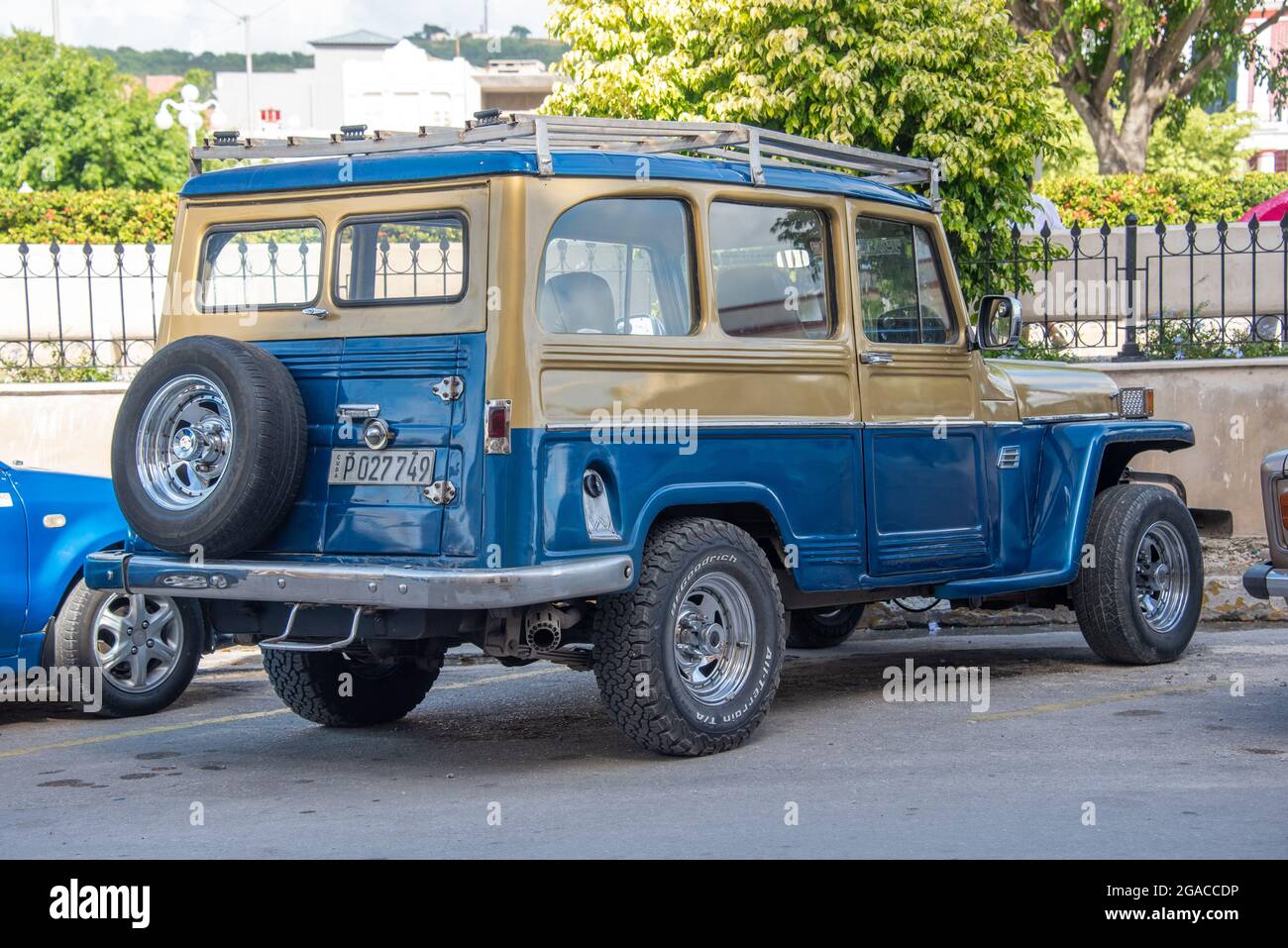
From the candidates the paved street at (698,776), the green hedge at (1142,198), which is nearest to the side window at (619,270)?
the paved street at (698,776)

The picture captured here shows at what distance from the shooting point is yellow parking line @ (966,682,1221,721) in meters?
7.42

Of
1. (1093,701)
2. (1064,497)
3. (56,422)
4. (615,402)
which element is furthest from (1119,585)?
(56,422)

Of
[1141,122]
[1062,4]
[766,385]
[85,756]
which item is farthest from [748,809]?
[1141,122]

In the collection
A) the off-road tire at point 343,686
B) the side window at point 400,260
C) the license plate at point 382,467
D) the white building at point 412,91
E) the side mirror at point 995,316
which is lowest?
the off-road tire at point 343,686

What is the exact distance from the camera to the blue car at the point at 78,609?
25.4ft

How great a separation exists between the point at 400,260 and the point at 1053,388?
11.9 feet

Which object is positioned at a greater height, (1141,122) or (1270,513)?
(1141,122)

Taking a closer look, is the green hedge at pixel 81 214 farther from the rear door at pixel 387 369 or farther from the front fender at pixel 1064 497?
the rear door at pixel 387 369

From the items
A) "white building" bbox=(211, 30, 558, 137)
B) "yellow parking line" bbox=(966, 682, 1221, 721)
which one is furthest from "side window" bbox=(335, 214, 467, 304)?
"white building" bbox=(211, 30, 558, 137)

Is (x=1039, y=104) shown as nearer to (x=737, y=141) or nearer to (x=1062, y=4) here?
(x=737, y=141)

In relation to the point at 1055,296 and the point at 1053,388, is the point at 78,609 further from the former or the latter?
the point at 1055,296

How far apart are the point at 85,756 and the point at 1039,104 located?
8.73 meters

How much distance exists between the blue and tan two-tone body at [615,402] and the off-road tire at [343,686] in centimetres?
118

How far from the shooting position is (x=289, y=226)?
681 centimetres
